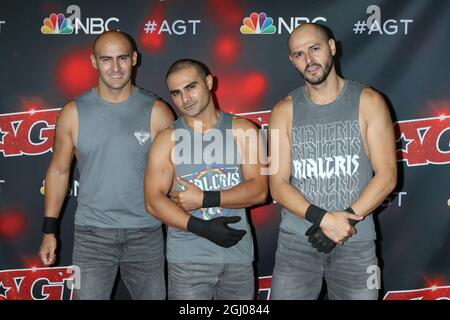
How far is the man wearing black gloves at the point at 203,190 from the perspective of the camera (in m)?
3.20

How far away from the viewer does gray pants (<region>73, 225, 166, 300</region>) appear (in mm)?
3445

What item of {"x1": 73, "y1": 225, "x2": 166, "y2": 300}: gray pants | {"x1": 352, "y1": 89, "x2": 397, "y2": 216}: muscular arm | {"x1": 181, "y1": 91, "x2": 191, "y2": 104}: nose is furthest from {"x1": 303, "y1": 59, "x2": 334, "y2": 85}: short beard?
{"x1": 73, "y1": 225, "x2": 166, "y2": 300}: gray pants

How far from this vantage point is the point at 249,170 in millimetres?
3311

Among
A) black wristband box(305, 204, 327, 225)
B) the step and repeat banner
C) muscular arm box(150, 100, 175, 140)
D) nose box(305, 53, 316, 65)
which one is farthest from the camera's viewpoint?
the step and repeat banner

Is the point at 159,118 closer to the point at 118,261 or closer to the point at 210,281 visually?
the point at 118,261

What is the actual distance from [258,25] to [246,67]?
12.2 inches

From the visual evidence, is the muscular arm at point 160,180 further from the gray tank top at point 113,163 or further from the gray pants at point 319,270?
the gray pants at point 319,270

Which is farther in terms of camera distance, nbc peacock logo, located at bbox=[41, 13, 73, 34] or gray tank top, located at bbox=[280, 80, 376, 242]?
nbc peacock logo, located at bbox=[41, 13, 73, 34]

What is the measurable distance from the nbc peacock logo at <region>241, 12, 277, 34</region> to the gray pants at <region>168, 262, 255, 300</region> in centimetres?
173

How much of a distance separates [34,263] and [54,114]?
3.68 ft

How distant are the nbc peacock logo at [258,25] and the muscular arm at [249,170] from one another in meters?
0.97

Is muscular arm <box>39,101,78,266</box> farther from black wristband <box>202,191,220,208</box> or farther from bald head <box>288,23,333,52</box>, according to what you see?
bald head <box>288,23,333,52</box>
